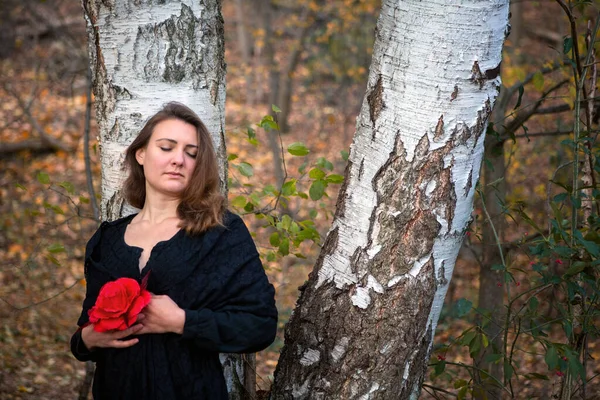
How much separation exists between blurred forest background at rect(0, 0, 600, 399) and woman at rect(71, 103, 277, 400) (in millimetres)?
752

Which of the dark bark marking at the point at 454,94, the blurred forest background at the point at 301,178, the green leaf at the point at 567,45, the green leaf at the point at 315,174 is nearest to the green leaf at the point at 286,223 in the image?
the blurred forest background at the point at 301,178

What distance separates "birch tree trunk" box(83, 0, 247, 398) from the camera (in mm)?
2293

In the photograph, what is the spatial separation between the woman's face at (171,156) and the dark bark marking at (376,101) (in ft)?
2.07

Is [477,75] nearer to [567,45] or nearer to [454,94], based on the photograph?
[454,94]

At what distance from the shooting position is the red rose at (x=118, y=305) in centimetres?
188

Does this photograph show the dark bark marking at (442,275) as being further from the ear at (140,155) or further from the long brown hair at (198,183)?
the ear at (140,155)

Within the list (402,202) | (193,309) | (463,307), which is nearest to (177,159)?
(193,309)

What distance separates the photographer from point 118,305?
6.16 feet

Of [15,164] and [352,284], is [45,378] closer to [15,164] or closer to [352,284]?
[352,284]

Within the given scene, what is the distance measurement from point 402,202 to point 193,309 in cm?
79

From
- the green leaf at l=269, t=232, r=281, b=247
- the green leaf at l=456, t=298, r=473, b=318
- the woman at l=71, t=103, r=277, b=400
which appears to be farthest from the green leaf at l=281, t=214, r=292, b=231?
the green leaf at l=456, t=298, r=473, b=318

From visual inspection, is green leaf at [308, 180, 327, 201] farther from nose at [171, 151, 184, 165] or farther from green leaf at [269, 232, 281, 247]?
nose at [171, 151, 184, 165]

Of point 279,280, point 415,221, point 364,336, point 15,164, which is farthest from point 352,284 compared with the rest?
point 15,164

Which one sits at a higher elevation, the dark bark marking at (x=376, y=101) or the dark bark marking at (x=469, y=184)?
the dark bark marking at (x=376, y=101)
